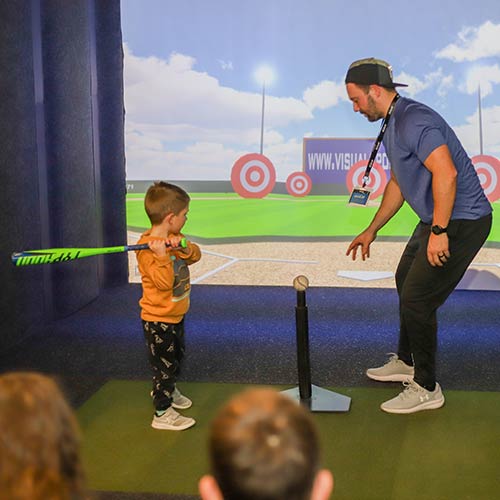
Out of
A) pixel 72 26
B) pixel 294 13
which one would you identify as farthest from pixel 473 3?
pixel 72 26

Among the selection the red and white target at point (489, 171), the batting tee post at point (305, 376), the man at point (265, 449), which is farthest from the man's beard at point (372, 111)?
the red and white target at point (489, 171)

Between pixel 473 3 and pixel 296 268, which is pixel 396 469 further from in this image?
pixel 473 3

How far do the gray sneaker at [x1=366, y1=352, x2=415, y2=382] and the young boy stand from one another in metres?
0.93

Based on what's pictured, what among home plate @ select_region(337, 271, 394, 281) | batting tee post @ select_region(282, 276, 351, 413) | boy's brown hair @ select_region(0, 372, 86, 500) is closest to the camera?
boy's brown hair @ select_region(0, 372, 86, 500)

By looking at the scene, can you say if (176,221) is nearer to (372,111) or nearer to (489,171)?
(372,111)

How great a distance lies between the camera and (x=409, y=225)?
16.8 feet

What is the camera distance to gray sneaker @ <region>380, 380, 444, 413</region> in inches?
101

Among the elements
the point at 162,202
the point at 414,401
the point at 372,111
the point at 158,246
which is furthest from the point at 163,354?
the point at 372,111

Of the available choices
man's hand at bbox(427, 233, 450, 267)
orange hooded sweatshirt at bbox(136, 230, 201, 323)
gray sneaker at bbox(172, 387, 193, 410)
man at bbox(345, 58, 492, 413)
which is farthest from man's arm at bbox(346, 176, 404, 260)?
gray sneaker at bbox(172, 387, 193, 410)

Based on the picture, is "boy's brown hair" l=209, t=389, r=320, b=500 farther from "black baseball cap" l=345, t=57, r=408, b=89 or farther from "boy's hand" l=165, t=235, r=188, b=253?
"black baseball cap" l=345, t=57, r=408, b=89

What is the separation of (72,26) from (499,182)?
128 inches

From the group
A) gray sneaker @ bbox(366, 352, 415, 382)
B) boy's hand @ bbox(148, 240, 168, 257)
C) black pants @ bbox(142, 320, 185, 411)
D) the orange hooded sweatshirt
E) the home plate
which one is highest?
boy's hand @ bbox(148, 240, 168, 257)

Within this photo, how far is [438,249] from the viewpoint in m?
2.39

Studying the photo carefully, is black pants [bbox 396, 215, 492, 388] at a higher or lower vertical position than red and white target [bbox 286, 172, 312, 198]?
lower
